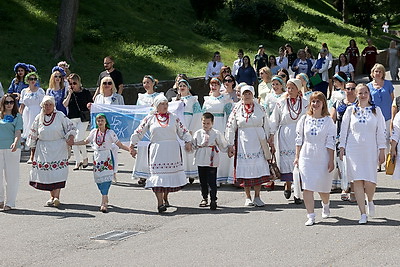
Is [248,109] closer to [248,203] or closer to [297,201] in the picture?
[248,203]

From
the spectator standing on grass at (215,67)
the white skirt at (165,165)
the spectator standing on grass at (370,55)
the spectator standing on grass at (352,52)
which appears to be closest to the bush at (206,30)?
the spectator standing on grass at (370,55)

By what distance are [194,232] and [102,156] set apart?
2.57 m

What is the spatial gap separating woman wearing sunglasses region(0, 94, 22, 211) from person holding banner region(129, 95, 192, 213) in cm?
184

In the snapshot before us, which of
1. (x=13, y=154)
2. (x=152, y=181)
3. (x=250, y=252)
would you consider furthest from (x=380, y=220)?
(x=13, y=154)

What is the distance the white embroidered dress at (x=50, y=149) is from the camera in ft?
45.4

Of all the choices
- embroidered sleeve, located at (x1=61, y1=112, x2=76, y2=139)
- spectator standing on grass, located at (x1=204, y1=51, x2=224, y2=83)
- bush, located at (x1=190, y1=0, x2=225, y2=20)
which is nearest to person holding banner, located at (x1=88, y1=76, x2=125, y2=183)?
embroidered sleeve, located at (x1=61, y1=112, x2=76, y2=139)

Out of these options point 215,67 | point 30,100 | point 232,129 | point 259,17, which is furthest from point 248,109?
point 259,17

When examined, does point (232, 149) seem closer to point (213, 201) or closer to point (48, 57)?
point (213, 201)

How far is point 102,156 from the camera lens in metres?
13.7

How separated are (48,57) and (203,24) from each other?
1144cm

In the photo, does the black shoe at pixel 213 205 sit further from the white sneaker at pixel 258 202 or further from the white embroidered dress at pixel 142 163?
the white embroidered dress at pixel 142 163

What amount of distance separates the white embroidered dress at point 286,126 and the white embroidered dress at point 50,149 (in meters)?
3.18

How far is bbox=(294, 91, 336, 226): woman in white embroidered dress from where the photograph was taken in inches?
474

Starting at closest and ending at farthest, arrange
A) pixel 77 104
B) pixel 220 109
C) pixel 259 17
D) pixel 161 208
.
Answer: pixel 161 208
pixel 220 109
pixel 77 104
pixel 259 17
